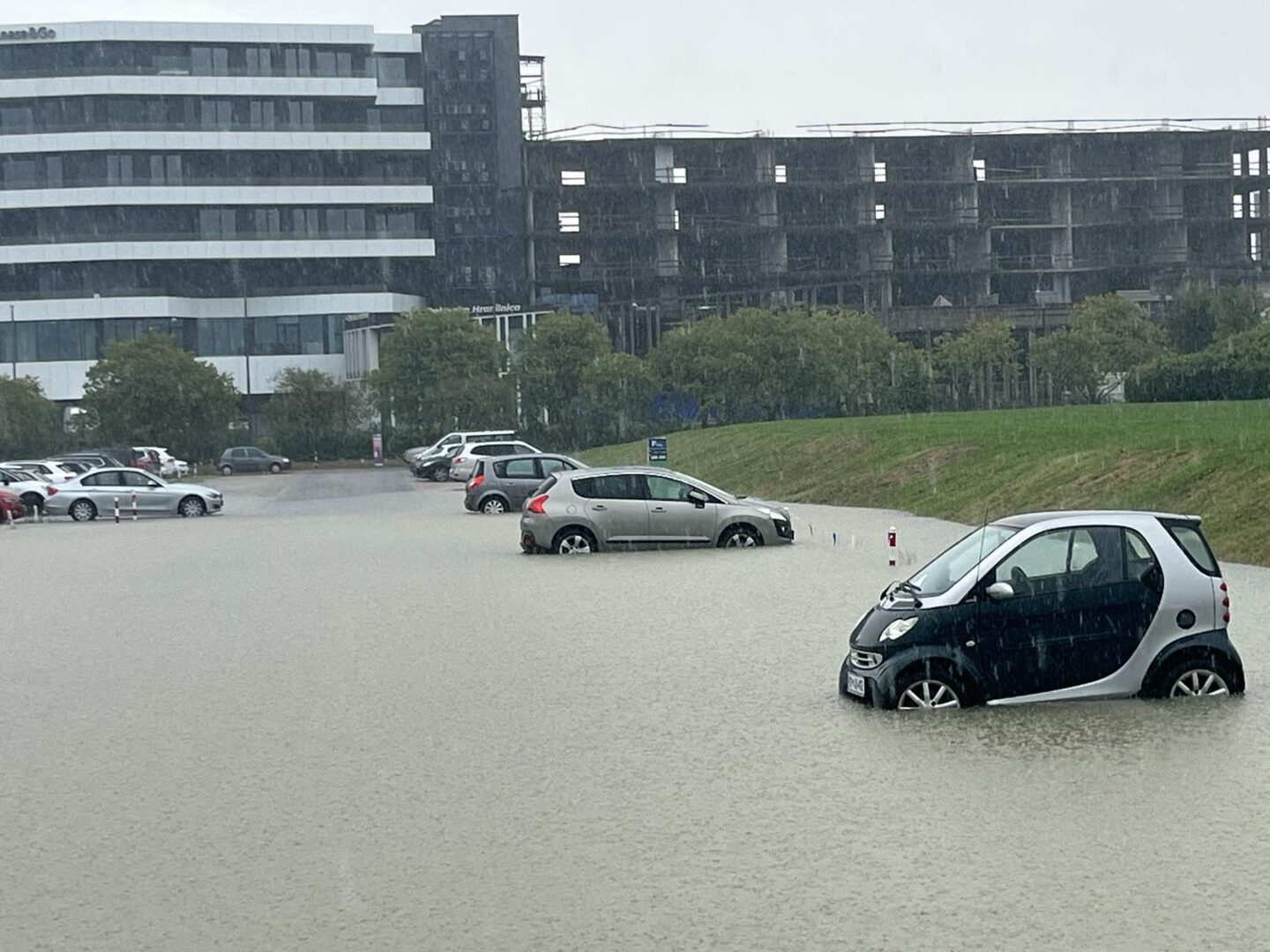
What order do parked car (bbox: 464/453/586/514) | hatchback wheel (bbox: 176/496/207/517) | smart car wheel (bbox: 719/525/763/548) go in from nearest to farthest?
smart car wheel (bbox: 719/525/763/548), parked car (bbox: 464/453/586/514), hatchback wheel (bbox: 176/496/207/517)

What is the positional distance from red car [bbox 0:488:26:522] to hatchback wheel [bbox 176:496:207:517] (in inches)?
154

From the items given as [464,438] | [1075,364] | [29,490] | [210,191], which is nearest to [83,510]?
[29,490]

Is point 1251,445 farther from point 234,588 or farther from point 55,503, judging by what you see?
point 55,503

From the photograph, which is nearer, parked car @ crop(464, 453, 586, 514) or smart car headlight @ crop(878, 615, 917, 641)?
smart car headlight @ crop(878, 615, 917, 641)

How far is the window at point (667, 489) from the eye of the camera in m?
29.7

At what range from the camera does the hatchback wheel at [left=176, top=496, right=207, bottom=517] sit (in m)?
49.3

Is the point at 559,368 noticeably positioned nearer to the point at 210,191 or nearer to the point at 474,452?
the point at 474,452

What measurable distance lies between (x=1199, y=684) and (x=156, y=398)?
88373 millimetres

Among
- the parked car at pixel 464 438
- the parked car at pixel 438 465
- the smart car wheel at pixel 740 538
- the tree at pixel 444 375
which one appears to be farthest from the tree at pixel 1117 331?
the smart car wheel at pixel 740 538

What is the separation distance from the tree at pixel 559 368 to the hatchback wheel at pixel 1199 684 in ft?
252

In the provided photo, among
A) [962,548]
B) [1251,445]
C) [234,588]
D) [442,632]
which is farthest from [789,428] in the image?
[962,548]

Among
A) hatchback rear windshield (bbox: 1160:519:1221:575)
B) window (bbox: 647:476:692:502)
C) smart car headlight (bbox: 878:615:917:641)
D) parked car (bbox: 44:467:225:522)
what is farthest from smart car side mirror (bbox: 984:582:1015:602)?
parked car (bbox: 44:467:225:522)

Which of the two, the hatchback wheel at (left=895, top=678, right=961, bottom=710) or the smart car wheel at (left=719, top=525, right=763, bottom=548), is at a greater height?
the smart car wheel at (left=719, top=525, right=763, bottom=548)

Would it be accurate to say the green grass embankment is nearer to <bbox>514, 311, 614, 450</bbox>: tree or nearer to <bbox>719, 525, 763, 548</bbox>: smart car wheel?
<bbox>719, 525, 763, 548</bbox>: smart car wheel
